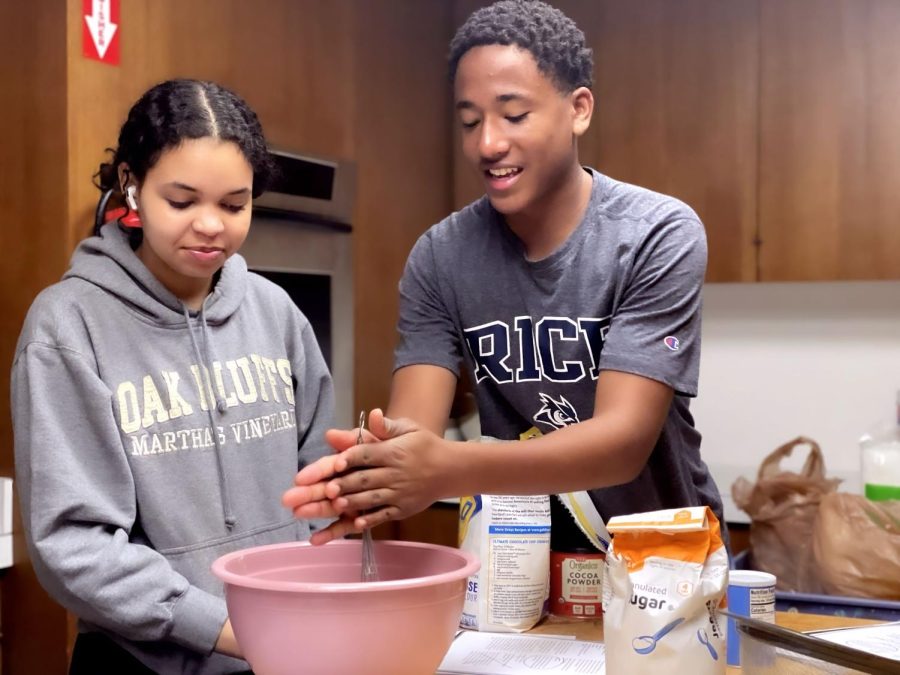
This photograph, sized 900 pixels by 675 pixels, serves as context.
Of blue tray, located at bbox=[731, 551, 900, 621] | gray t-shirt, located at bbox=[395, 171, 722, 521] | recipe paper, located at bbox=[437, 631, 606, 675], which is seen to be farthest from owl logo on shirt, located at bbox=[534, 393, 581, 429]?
blue tray, located at bbox=[731, 551, 900, 621]

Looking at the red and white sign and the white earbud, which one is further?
the red and white sign

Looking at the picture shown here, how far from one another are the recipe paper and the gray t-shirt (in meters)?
0.22

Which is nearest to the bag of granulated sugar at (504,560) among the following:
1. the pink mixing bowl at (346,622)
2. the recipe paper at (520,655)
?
the recipe paper at (520,655)

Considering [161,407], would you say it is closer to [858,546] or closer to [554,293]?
[554,293]

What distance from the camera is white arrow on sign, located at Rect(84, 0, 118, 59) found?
1775mm

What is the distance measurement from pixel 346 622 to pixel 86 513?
0.42m

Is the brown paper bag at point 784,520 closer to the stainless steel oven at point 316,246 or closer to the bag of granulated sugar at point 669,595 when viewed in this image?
the stainless steel oven at point 316,246

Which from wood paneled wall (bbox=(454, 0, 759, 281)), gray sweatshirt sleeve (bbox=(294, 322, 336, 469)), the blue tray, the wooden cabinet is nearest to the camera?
gray sweatshirt sleeve (bbox=(294, 322, 336, 469))

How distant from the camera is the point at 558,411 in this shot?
1.28 meters

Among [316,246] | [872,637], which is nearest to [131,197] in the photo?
[872,637]

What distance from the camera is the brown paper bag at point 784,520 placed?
211 cm

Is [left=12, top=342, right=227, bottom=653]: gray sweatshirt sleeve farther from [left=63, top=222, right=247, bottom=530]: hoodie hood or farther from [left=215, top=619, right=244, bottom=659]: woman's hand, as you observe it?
[left=63, top=222, right=247, bottom=530]: hoodie hood

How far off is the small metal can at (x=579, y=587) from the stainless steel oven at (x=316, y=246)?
3.91ft

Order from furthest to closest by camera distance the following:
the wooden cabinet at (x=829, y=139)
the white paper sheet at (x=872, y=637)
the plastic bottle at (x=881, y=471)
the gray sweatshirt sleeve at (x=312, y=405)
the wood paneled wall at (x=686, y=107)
Answer: the wood paneled wall at (x=686, y=107)
the wooden cabinet at (x=829, y=139)
the plastic bottle at (x=881, y=471)
the gray sweatshirt sleeve at (x=312, y=405)
the white paper sheet at (x=872, y=637)
